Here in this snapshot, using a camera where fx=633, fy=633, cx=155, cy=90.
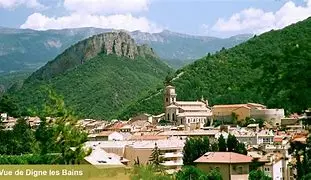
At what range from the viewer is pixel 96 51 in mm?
114812

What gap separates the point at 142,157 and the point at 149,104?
138 ft

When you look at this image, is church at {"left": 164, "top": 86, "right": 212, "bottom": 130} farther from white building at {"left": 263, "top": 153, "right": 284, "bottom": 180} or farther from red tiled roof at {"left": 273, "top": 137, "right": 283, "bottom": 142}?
white building at {"left": 263, "top": 153, "right": 284, "bottom": 180}

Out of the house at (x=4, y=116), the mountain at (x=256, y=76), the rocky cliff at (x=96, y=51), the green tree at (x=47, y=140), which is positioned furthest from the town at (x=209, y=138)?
the rocky cliff at (x=96, y=51)

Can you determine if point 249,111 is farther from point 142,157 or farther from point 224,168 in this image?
point 224,168

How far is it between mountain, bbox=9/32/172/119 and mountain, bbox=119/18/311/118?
11.6 m

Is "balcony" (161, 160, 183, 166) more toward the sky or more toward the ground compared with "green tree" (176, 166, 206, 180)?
more toward the ground

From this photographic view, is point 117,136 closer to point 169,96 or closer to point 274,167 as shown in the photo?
point 274,167

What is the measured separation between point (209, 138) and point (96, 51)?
77000 millimetres

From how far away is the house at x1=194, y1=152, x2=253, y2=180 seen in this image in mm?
28125

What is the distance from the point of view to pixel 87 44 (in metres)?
120

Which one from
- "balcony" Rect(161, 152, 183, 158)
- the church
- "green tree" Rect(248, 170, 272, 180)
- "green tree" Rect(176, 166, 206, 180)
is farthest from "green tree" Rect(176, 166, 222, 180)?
the church

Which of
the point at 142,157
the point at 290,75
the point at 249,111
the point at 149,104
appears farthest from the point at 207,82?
the point at 290,75

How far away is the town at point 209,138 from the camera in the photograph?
2838cm

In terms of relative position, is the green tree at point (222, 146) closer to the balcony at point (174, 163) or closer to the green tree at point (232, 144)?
the green tree at point (232, 144)
